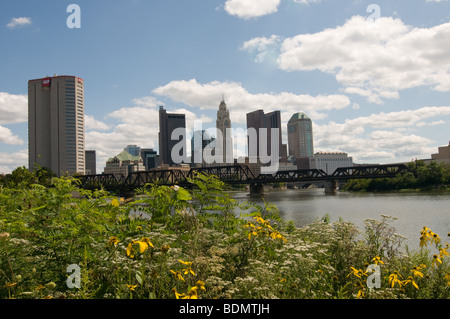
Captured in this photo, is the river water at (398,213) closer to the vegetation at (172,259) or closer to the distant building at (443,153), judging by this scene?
the vegetation at (172,259)

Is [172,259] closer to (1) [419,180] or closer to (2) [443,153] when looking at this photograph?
(1) [419,180]

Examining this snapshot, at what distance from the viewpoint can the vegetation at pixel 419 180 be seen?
272 feet

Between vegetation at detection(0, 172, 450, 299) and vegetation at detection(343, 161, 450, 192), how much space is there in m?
89.4

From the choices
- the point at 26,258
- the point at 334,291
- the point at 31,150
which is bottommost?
the point at 334,291

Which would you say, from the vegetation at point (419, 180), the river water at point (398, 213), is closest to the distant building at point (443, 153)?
the vegetation at point (419, 180)

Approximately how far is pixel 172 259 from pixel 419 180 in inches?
3838

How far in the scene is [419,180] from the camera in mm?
86312

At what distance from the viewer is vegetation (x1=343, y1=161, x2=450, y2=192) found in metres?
82.8

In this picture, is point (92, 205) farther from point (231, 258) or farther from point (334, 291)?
point (334, 291)

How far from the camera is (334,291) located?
4637 millimetres

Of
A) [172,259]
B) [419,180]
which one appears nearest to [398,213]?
[172,259]
